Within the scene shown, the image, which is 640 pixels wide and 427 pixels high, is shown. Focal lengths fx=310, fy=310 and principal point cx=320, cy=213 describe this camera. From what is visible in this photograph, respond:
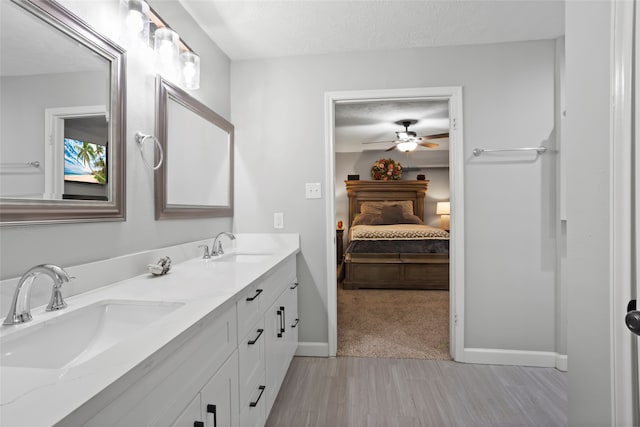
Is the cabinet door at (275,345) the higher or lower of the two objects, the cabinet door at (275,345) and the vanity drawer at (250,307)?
the lower

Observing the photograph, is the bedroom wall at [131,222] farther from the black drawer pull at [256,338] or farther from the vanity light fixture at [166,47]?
the black drawer pull at [256,338]

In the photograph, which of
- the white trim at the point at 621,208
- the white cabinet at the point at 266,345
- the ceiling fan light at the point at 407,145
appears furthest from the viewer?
the ceiling fan light at the point at 407,145

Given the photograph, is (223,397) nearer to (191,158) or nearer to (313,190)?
(191,158)

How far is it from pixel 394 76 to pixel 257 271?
1847 millimetres

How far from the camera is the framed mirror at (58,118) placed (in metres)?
0.92

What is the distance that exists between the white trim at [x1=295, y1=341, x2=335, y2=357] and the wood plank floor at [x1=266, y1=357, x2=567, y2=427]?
50mm

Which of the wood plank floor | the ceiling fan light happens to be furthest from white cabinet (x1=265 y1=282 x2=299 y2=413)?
the ceiling fan light

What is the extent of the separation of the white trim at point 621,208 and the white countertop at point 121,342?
1066 millimetres

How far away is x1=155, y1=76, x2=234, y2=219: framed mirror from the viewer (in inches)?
65.9

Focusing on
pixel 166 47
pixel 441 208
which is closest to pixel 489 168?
pixel 166 47

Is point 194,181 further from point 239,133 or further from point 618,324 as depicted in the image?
point 618,324

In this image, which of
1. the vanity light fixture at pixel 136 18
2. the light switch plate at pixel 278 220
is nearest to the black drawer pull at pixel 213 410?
the vanity light fixture at pixel 136 18

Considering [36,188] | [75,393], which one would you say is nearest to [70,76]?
[36,188]

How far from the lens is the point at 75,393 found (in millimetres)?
510
